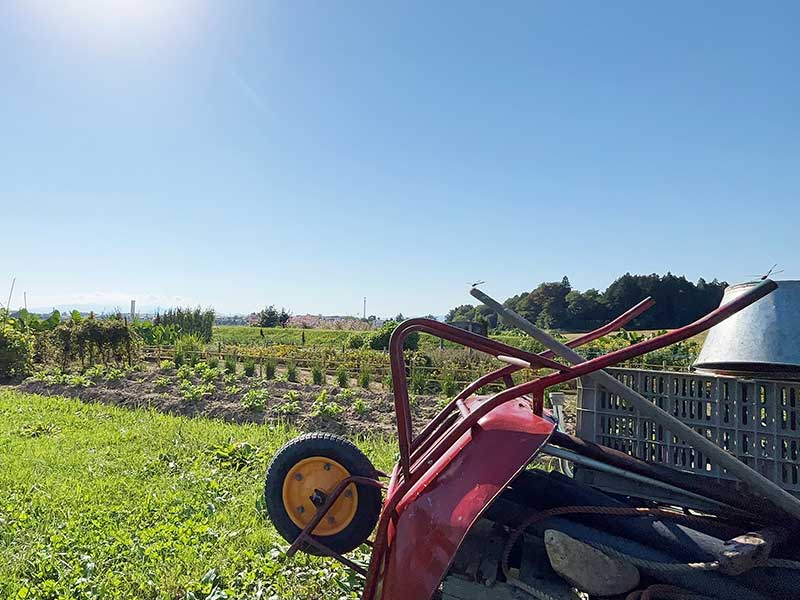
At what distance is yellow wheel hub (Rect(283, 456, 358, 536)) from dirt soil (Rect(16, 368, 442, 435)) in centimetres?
488

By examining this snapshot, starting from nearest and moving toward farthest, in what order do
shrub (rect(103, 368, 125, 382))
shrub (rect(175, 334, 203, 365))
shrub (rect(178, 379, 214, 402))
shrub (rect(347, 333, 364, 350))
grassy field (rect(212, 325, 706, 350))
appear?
shrub (rect(178, 379, 214, 402))
shrub (rect(103, 368, 125, 382))
shrub (rect(175, 334, 203, 365))
shrub (rect(347, 333, 364, 350))
grassy field (rect(212, 325, 706, 350))

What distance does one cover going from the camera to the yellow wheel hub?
2.38 m

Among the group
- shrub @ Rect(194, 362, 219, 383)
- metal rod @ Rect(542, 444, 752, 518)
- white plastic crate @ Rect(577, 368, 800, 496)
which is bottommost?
shrub @ Rect(194, 362, 219, 383)

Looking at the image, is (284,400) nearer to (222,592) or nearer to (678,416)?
(222,592)

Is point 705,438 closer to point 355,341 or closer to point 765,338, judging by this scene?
point 765,338

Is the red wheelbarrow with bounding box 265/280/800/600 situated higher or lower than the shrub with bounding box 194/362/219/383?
higher

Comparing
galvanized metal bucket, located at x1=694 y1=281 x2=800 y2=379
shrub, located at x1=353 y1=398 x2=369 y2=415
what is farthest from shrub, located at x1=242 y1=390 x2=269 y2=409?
galvanized metal bucket, located at x1=694 y1=281 x2=800 y2=379

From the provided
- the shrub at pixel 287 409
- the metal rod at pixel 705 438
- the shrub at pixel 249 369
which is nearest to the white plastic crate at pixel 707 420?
the metal rod at pixel 705 438

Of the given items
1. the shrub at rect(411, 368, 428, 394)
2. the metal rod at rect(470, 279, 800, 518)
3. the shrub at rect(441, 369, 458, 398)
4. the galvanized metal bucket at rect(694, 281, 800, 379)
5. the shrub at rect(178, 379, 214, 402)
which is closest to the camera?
the metal rod at rect(470, 279, 800, 518)

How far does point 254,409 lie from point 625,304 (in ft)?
88.1

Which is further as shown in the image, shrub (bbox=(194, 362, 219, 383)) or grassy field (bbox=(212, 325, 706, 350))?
grassy field (bbox=(212, 325, 706, 350))

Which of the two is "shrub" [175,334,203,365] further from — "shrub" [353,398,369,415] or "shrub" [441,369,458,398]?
"shrub" [441,369,458,398]

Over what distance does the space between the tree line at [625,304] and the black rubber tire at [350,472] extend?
71.7 ft

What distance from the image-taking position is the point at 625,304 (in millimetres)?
30469
